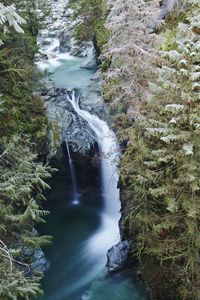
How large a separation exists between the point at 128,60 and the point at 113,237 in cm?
754

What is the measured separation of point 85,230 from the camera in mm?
16594

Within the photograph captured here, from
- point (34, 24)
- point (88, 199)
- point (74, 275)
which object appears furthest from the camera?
point (34, 24)

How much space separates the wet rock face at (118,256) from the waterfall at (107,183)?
1.15 m

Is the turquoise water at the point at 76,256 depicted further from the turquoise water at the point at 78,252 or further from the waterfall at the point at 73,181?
the waterfall at the point at 73,181

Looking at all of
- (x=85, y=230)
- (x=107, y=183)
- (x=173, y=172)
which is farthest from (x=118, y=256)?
(x=173, y=172)

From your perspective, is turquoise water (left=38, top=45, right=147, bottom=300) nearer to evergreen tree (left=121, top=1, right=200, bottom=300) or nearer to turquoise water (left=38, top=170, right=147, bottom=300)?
turquoise water (left=38, top=170, right=147, bottom=300)

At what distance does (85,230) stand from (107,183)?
268cm

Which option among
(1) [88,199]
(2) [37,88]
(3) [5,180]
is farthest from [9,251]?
(2) [37,88]

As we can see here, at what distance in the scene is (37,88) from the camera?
19266 millimetres

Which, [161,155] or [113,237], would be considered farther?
[113,237]

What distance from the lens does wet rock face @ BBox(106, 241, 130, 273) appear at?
45.1 ft

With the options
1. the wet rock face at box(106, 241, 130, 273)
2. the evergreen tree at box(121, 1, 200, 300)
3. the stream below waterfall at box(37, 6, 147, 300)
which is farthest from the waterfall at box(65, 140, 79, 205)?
the evergreen tree at box(121, 1, 200, 300)

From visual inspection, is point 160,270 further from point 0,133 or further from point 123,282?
point 0,133

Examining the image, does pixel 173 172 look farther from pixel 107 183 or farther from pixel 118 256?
pixel 107 183
